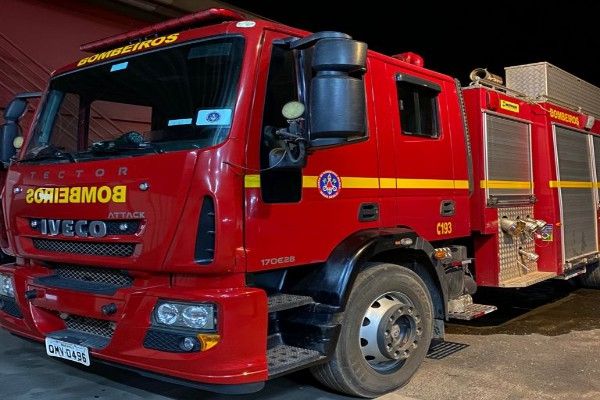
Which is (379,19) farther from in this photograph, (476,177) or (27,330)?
(27,330)

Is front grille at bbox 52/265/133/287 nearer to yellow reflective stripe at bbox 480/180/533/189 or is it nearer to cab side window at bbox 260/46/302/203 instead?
cab side window at bbox 260/46/302/203

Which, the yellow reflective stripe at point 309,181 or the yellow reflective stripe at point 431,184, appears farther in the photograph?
the yellow reflective stripe at point 431,184

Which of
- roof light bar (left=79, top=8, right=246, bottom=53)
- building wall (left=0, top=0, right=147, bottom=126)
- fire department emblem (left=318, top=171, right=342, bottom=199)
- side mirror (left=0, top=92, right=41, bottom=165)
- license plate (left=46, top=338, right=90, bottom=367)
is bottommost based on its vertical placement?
license plate (left=46, top=338, right=90, bottom=367)

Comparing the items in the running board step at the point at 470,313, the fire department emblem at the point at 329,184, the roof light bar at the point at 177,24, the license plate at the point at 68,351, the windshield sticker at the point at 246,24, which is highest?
the roof light bar at the point at 177,24

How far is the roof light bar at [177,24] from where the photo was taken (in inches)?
146

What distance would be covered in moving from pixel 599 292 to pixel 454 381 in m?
5.16

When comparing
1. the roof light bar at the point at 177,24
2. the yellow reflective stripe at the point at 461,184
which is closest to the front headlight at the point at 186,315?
the roof light bar at the point at 177,24

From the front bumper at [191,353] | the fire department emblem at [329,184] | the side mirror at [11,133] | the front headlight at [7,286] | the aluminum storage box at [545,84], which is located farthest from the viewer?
the aluminum storage box at [545,84]

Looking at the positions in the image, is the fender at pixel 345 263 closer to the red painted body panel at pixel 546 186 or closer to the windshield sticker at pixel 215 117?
the windshield sticker at pixel 215 117

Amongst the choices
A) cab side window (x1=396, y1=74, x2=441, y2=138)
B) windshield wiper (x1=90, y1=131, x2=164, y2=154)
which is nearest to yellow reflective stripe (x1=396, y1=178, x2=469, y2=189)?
cab side window (x1=396, y1=74, x2=441, y2=138)

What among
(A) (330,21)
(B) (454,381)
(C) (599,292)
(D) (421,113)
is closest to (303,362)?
(B) (454,381)

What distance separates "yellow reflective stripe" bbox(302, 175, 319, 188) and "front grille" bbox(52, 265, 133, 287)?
47.4 inches

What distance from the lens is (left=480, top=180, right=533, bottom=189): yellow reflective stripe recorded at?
213 inches

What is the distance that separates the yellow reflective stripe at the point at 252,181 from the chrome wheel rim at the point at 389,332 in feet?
4.22
